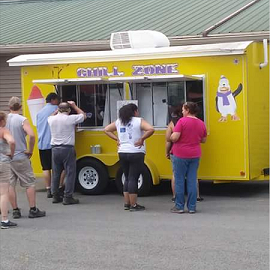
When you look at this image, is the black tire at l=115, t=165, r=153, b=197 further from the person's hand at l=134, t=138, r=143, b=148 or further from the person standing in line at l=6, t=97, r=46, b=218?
the person standing in line at l=6, t=97, r=46, b=218

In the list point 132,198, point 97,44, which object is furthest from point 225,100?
point 97,44

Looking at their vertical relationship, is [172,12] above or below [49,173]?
above

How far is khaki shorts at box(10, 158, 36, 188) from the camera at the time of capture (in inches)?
363

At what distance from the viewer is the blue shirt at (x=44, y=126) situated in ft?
36.4

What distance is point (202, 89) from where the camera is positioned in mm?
10531

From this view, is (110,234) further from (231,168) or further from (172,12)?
(172,12)

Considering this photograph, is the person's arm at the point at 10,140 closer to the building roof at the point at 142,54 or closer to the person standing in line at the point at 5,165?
the person standing in line at the point at 5,165

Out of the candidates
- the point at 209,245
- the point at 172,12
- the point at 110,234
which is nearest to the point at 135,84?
the point at 110,234

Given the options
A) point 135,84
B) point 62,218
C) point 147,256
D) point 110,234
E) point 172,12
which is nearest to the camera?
point 147,256

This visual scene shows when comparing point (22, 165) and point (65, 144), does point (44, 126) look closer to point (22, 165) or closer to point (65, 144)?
point (65, 144)

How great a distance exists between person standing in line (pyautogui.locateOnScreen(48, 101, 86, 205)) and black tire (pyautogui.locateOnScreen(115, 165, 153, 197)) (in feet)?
3.36

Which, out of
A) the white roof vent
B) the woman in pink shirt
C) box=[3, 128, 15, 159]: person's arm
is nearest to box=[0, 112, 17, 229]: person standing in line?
box=[3, 128, 15, 159]: person's arm

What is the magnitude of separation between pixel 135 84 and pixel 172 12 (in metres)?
5.72

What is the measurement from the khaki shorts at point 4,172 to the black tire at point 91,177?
280 centimetres
